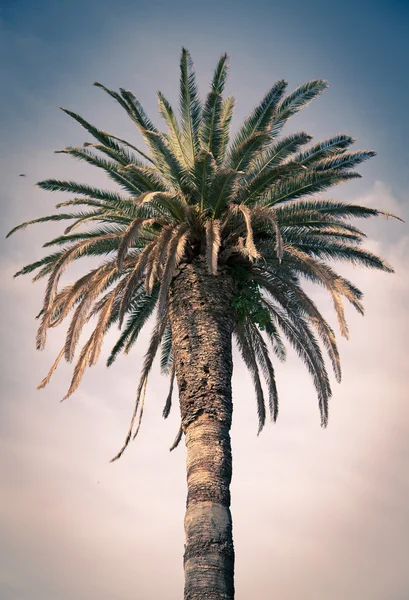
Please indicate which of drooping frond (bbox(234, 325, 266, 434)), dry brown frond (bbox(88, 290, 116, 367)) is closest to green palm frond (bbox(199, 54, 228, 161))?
dry brown frond (bbox(88, 290, 116, 367))

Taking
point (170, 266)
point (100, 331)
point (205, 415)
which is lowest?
point (205, 415)

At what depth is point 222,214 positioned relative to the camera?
1499cm

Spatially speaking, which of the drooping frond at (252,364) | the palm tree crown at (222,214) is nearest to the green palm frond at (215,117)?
the palm tree crown at (222,214)

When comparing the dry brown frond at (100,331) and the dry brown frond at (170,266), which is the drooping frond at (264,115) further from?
the dry brown frond at (100,331)

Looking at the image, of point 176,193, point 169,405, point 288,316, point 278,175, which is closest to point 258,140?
point 278,175

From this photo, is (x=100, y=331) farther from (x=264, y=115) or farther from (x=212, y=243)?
(x=264, y=115)

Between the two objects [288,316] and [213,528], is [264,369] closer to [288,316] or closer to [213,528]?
[288,316]

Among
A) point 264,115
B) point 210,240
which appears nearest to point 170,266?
point 210,240

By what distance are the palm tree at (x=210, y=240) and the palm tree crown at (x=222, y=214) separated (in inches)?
1.2

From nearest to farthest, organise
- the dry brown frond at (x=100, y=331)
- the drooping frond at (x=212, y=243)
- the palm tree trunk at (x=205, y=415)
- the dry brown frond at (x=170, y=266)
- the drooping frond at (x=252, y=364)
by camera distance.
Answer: the palm tree trunk at (x=205, y=415) < the drooping frond at (x=212, y=243) < the dry brown frond at (x=170, y=266) < the dry brown frond at (x=100, y=331) < the drooping frond at (x=252, y=364)

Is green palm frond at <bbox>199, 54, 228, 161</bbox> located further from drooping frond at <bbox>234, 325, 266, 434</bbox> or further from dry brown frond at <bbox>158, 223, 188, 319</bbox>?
drooping frond at <bbox>234, 325, 266, 434</bbox>

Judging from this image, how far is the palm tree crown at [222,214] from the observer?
14.7m

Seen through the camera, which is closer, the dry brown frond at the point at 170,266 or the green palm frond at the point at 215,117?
the dry brown frond at the point at 170,266

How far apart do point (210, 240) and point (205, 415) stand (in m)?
3.41
